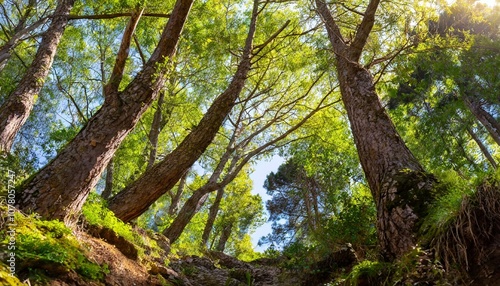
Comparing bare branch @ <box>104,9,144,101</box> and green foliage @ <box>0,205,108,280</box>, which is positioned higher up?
bare branch @ <box>104,9,144,101</box>

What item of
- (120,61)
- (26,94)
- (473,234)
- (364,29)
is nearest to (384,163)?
(473,234)

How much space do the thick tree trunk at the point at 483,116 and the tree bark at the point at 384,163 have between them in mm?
9094

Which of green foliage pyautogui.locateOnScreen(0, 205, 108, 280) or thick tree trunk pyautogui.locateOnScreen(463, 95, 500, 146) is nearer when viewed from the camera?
green foliage pyautogui.locateOnScreen(0, 205, 108, 280)

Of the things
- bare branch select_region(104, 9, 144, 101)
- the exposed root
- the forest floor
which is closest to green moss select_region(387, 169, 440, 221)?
the exposed root

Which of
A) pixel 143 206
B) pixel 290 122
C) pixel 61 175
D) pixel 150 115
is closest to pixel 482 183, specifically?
pixel 61 175

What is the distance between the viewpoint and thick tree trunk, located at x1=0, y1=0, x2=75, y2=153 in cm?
626

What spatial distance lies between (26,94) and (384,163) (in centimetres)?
646

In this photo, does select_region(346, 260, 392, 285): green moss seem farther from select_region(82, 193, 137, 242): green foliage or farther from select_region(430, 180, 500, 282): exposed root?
select_region(82, 193, 137, 242): green foliage

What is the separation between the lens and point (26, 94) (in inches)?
267

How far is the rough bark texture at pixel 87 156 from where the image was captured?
353 centimetres

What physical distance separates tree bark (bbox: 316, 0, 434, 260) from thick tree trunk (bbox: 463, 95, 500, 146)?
9.09m

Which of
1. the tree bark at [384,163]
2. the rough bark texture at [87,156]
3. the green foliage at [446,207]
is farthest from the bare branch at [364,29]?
the rough bark texture at [87,156]

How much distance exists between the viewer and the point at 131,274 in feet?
13.4

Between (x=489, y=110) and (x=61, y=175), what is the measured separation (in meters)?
15.3
